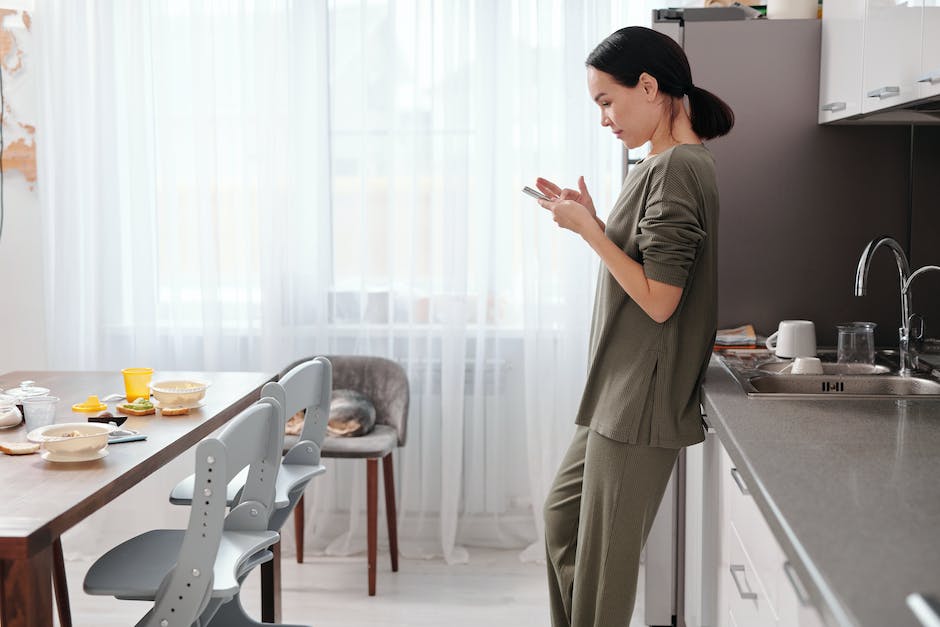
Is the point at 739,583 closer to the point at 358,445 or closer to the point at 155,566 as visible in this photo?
the point at 155,566

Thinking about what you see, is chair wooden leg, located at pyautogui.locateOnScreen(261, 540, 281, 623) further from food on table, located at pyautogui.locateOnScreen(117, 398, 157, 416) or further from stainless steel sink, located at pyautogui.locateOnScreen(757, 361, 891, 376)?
stainless steel sink, located at pyautogui.locateOnScreen(757, 361, 891, 376)

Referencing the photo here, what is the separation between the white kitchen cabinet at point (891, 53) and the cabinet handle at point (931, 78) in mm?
65

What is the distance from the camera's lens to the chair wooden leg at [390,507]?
3174 mm

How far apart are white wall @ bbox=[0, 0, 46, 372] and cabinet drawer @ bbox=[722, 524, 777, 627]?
2.71m

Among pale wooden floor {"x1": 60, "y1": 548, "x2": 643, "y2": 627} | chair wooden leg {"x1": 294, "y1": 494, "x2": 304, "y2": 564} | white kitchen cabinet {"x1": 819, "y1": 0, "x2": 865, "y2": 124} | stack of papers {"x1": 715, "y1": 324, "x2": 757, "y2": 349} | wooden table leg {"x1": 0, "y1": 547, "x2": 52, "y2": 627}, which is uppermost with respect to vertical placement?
white kitchen cabinet {"x1": 819, "y1": 0, "x2": 865, "y2": 124}

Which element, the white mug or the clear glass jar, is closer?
the clear glass jar

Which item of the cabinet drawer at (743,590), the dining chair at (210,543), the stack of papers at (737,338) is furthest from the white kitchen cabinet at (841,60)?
the dining chair at (210,543)

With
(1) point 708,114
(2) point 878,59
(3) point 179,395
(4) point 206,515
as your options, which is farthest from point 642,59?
(3) point 179,395

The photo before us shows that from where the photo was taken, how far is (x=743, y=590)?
1.78m

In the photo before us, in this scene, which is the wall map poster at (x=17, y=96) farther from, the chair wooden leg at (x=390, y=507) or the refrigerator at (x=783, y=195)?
the refrigerator at (x=783, y=195)

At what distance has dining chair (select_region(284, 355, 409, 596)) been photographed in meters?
3.04

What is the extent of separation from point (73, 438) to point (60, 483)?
0.13m

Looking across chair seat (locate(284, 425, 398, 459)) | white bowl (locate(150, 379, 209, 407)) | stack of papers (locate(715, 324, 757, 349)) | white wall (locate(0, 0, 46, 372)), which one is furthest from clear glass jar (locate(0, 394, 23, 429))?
stack of papers (locate(715, 324, 757, 349))

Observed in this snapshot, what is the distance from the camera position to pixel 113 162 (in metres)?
3.42
